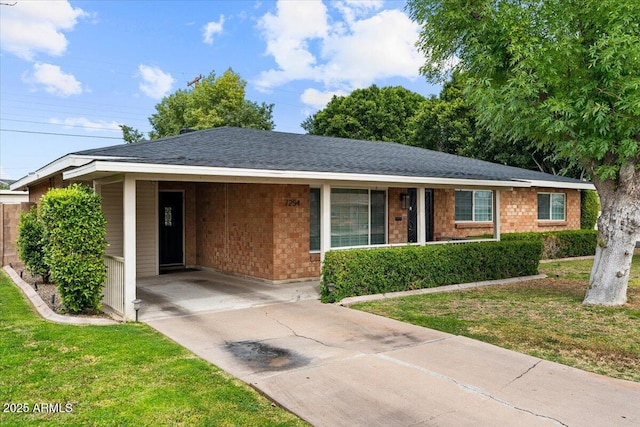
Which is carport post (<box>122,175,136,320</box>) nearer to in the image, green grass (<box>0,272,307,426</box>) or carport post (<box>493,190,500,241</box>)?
green grass (<box>0,272,307,426</box>)

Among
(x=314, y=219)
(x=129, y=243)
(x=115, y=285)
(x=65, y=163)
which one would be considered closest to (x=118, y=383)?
(x=129, y=243)

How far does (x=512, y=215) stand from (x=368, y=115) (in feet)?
63.5

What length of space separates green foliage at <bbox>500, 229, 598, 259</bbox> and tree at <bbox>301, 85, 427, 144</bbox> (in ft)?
56.0

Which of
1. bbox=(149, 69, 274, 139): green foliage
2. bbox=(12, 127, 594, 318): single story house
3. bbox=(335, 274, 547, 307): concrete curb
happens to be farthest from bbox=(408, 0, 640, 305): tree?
bbox=(149, 69, 274, 139): green foliage

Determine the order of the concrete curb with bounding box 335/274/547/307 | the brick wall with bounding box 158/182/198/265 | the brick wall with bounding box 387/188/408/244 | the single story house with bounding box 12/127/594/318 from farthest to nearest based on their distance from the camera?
the brick wall with bounding box 158/182/198/265, the brick wall with bounding box 387/188/408/244, the concrete curb with bounding box 335/274/547/307, the single story house with bounding box 12/127/594/318

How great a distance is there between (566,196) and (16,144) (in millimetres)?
35433

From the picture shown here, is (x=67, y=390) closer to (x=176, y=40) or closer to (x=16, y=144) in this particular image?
(x=176, y=40)

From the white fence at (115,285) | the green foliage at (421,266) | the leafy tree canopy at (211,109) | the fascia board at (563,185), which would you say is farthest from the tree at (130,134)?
the green foliage at (421,266)

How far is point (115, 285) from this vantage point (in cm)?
784

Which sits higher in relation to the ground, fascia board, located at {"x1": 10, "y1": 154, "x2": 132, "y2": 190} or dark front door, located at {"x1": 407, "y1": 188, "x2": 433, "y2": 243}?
fascia board, located at {"x1": 10, "y1": 154, "x2": 132, "y2": 190}

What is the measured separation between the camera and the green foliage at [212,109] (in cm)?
3134

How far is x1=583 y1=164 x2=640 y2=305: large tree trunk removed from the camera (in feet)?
27.4

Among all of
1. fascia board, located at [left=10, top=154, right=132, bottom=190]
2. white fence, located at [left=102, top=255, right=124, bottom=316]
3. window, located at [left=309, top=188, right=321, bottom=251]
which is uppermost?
fascia board, located at [left=10, top=154, right=132, bottom=190]

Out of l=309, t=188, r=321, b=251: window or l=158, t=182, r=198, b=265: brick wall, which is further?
l=158, t=182, r=198, b=265: brick wall
